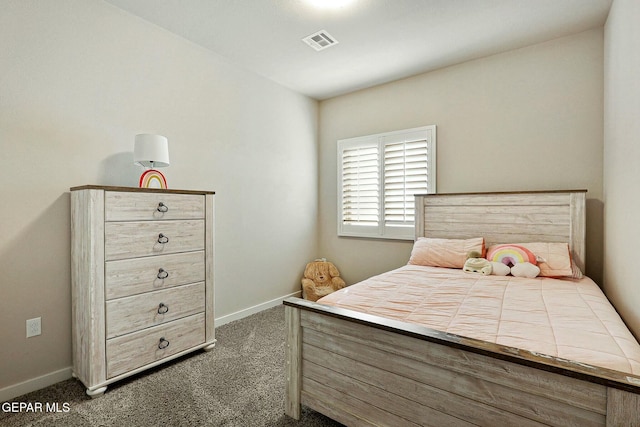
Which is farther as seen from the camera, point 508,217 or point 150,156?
point 508,217

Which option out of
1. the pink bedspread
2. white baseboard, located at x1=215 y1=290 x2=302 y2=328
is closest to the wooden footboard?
the pink bedspread

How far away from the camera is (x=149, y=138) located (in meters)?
2.27

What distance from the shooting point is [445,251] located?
9.28ft

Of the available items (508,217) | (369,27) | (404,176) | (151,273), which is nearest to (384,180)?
(404,176)

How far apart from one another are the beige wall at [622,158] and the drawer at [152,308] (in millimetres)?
2681

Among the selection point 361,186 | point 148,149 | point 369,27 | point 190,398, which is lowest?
point 190,398

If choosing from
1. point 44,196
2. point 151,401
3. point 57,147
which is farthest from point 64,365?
→ point 57,147

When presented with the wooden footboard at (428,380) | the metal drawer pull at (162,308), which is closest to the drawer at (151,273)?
the metal drawer pull at (162,308)

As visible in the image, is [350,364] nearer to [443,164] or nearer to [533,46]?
[443,164]

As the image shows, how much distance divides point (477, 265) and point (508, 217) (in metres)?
0.67

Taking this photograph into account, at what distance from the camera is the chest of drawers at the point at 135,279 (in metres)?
1.91

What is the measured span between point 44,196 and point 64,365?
3.74 ft

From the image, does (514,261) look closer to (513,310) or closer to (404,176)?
(513,310)

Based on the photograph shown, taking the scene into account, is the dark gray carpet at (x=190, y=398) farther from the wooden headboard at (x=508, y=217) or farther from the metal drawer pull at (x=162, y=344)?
the wooden headboard at (x=508, y=217)
